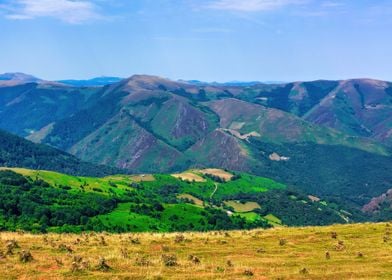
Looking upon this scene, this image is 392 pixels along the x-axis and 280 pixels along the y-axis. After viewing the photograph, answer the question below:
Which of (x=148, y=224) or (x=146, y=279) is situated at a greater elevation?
(x=146, y=279)

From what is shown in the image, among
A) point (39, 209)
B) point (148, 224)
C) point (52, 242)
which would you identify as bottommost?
point (148, 224)

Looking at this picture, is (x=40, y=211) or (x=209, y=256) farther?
(x=40, y=211)

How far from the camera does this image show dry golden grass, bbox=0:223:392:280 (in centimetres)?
4184

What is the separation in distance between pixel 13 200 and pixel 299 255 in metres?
142

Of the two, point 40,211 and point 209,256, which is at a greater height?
point 209,256

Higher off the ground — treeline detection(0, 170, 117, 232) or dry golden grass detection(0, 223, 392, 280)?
dry golden grass detection(0, 223, 392, 280)

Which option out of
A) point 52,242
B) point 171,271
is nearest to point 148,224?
point 52,242

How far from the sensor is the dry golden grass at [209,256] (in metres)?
41.8

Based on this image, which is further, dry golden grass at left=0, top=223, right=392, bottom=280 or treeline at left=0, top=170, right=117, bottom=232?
treeline at left=0, top=170, right=117, bottom=232

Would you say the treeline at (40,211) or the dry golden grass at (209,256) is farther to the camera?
the treeline at (40,211)

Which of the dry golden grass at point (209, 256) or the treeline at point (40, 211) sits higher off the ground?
the dry golden grass at point (209, 256)

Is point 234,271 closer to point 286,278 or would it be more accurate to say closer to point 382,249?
point 286,278

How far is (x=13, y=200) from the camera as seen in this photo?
6831 inches

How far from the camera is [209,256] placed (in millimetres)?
51469
